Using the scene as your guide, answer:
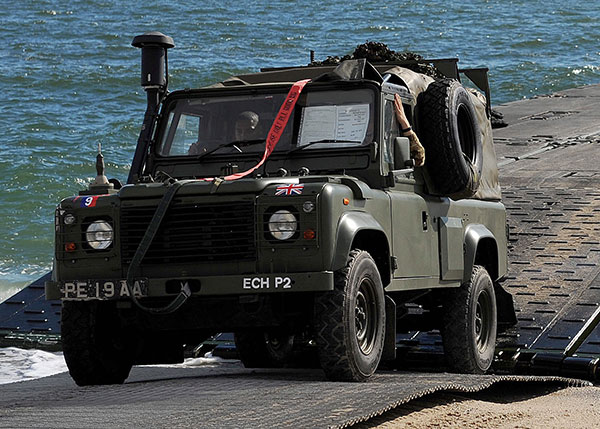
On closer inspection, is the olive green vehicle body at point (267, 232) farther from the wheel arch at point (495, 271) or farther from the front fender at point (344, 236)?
the wheel arch at point (495, 271)

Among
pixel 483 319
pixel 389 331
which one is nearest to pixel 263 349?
pixel 483 319

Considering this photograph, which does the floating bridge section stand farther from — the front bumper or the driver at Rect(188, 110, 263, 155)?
the driver at Rect(188, 110, 263, 155)

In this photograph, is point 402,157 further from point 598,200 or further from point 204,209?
point 598,200

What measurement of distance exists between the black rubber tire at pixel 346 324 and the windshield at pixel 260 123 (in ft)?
3.35

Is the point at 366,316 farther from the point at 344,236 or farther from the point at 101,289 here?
the point at 101,289

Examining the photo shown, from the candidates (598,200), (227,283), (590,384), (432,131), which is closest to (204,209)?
(227,283)

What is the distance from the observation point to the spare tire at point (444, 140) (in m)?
8.27

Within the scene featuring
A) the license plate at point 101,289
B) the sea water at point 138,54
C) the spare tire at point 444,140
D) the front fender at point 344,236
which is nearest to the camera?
the front fender at point 344,236

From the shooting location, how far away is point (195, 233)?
7.03 metres

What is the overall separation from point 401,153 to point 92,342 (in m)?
2.17

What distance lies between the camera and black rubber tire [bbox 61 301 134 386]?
7.34 metres

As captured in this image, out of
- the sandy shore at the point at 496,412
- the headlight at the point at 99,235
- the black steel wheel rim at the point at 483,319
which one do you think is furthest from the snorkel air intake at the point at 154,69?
the sandy shore at the point at 496,412

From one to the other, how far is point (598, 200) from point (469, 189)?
5368 millimetres

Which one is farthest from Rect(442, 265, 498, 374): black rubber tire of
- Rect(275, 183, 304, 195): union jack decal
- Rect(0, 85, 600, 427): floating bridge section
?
Rect(275, 183, 304, 195): union jack decal
